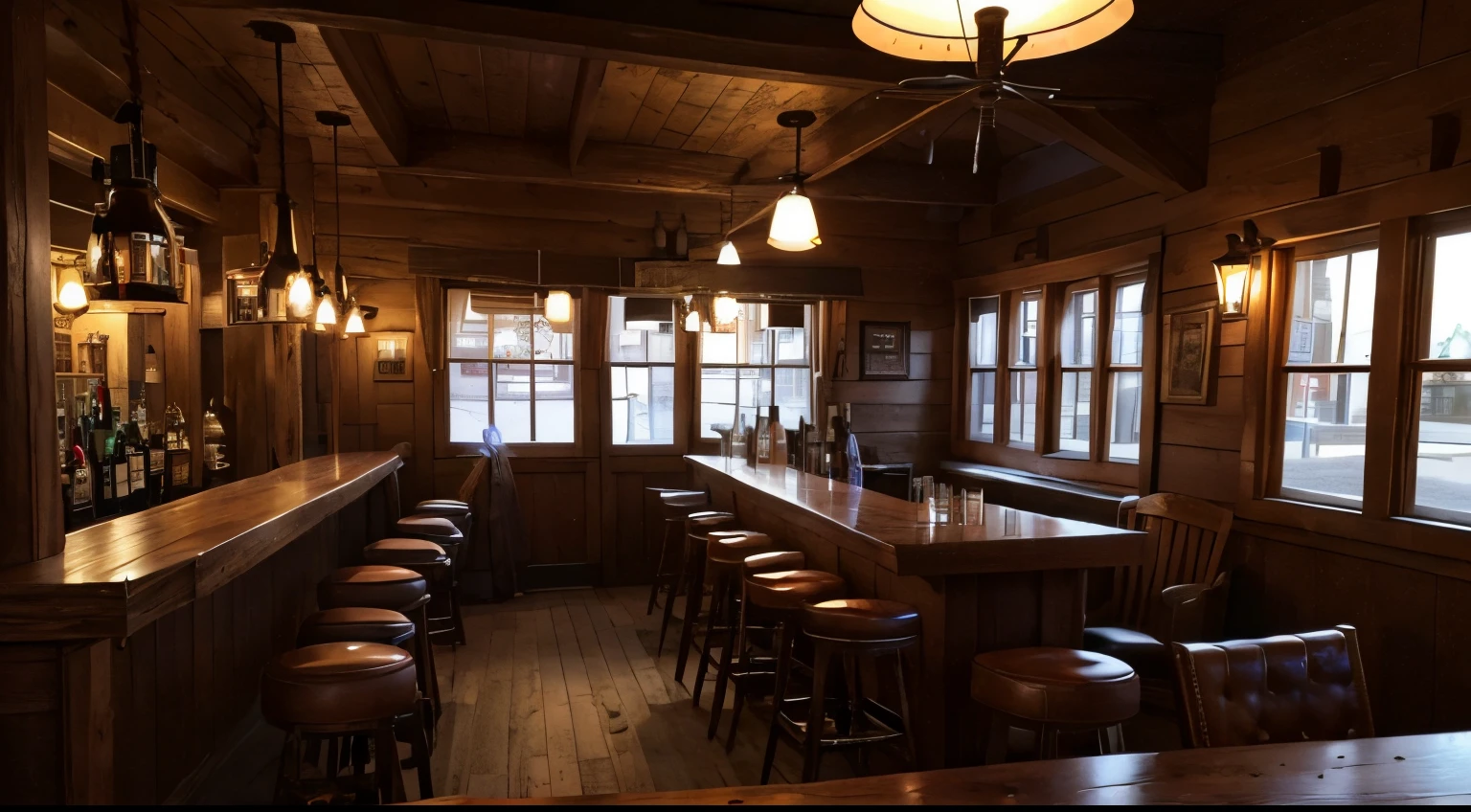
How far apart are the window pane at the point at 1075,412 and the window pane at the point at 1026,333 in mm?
339

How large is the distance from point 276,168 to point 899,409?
4133 mm

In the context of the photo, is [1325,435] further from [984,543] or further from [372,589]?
[372,589]

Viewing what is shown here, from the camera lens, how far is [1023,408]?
5469mm

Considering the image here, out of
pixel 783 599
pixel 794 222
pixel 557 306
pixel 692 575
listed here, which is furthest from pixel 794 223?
pixel 557 306

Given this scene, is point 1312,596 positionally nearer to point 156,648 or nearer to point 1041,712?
point 1041,712

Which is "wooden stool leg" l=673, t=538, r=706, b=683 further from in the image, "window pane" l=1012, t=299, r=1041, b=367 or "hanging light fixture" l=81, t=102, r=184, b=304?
"window pane" l=1012, t=299, r=1041, b=367

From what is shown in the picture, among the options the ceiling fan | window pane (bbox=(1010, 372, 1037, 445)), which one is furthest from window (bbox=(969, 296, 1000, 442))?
the ceiling fan

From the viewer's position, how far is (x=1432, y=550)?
2826 millimetres

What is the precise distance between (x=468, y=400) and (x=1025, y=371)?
11.9 feet

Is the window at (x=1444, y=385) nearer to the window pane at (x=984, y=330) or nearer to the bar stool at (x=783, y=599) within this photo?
the bar stool at (x=783, y=599)

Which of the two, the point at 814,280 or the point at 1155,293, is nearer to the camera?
the point at 1155,293

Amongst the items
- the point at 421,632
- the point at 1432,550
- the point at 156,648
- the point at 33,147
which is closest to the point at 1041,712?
the point at 1432,550

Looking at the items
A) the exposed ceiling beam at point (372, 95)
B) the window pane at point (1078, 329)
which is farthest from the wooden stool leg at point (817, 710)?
the window pane at point (1078, 329)

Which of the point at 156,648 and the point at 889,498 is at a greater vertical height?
the point at 889,498
